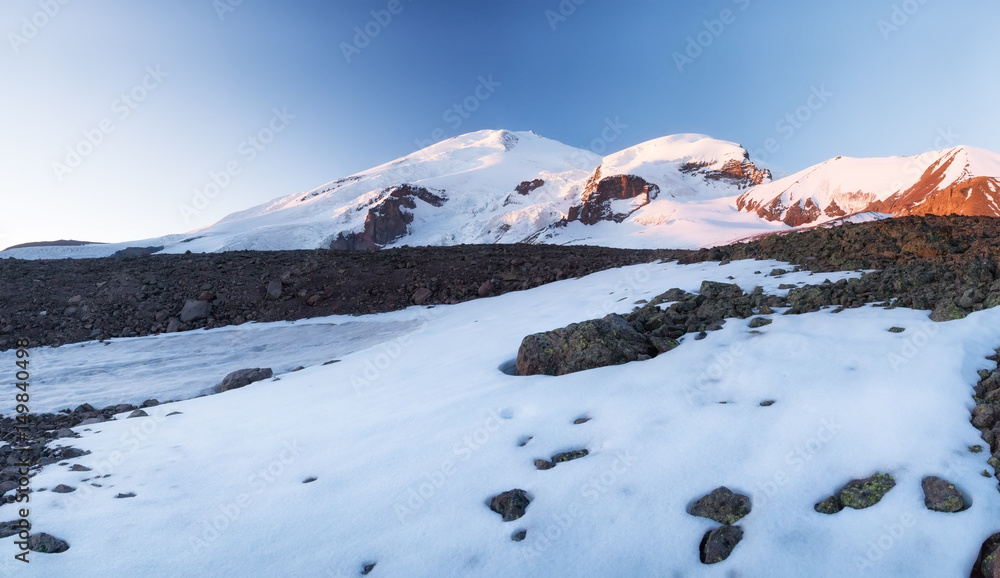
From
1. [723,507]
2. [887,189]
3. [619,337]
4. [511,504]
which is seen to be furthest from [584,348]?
[887,189]

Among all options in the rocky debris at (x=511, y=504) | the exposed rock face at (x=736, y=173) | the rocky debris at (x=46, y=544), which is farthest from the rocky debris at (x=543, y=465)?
the exposed rock face at (x=736, y=173)

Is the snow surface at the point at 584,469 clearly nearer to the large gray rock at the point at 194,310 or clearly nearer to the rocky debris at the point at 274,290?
the large gray rock at the point at 194,310

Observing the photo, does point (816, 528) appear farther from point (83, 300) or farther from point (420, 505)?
point (83, 300)

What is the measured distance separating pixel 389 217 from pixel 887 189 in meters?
86.7

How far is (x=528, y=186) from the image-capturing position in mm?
113562

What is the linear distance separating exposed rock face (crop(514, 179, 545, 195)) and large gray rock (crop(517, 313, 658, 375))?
103 m

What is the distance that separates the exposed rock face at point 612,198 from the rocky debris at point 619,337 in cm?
8679

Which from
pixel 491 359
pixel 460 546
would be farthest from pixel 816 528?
pixel 491 359

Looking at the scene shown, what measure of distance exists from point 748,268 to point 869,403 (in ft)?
21.5

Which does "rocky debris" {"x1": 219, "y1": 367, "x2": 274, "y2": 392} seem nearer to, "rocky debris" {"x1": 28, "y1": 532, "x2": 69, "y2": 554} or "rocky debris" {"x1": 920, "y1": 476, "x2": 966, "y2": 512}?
"rocky debris" {"x1": 28, "y1": 532, "x2": 69, "y2": 554}

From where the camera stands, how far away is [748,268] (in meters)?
9.95

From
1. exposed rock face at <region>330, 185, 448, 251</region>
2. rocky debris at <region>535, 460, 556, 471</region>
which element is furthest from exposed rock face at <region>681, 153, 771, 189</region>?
rocky debris at <region>535, 460, 556, 471</region>

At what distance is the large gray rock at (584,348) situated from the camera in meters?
5.77

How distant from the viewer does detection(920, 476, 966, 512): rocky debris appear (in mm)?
2814
